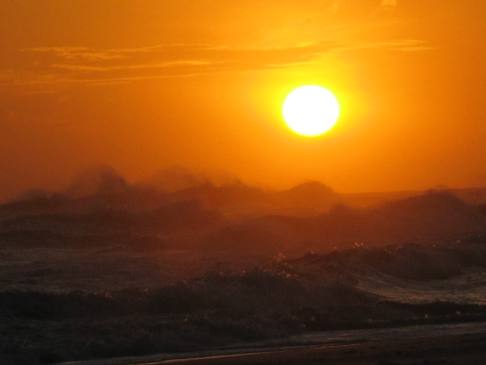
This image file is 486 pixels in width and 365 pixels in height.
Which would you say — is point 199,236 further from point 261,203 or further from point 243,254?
point 261,203

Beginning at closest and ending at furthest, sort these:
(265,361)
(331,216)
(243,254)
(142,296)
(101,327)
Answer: (265,361) < (101,327) < (142,296) < (243,254) < (331,216)

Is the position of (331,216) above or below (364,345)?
above

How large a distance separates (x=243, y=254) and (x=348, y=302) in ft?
45.7

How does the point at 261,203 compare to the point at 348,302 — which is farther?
the point at 261,203

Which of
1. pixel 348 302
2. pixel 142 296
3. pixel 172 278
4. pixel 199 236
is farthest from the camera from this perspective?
pixel 199 236

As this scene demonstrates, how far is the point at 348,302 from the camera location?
2634 cm

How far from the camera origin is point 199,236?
46719mm

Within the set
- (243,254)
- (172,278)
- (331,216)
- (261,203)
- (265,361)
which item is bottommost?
(265,361)

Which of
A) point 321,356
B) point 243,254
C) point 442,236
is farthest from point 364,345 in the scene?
point 442,236

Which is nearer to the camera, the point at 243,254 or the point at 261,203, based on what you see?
the point at 243,254

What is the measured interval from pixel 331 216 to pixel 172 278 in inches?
955

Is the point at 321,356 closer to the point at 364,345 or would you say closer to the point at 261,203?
the point at 364,345

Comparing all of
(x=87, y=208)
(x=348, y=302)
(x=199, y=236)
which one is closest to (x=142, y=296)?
(x=348, y=302)

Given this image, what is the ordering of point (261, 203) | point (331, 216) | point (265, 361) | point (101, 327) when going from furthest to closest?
point (261, 203) < point (331, 216) < point (101, 327) < point (265, 361)
